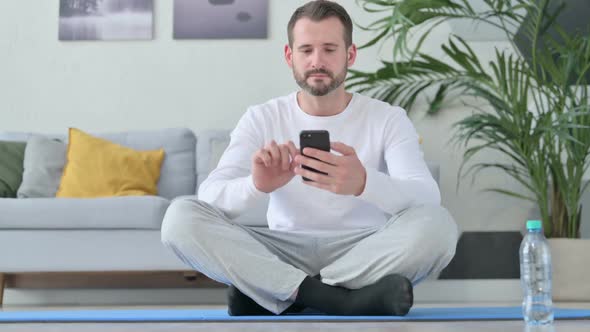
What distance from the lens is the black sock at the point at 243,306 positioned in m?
2.07

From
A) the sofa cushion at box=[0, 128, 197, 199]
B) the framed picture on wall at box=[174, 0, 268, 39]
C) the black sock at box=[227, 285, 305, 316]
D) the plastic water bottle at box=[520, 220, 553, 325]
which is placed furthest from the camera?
the framed picture on wall at box=[174, 0, 268, 39]

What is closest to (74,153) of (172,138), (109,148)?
(109,148)

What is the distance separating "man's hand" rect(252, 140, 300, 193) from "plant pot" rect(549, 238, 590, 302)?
1960 mm

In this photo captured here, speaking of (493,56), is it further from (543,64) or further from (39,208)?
(39,208)

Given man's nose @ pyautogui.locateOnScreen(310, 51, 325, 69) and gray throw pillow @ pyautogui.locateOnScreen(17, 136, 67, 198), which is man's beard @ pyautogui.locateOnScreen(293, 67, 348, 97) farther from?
gray throw pillow @ pyautogui.locateOnScreen(17, 136, 67, 198)

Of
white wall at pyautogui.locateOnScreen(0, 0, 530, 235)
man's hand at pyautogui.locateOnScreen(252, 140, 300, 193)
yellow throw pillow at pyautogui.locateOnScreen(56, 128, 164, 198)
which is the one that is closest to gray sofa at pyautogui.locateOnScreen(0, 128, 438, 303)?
yellow throw pillow at pyautogui.locateOnScreen(56, 128, 164, 198)

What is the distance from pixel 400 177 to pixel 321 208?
22 cm

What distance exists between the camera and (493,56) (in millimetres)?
4418

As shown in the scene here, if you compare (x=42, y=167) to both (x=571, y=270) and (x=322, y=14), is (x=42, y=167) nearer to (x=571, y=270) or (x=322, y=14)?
(x=322, y=14)

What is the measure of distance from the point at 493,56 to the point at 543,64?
831 mm

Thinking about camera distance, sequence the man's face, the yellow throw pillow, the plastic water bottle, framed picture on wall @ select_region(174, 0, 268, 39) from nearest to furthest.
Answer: the plastic water bottle, the man's face, the yellow throw pillow, framed picture on wall @ select_region(174, 0, 268, 39)

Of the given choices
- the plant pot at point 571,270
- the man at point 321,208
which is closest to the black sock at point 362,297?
the man at point 321,208

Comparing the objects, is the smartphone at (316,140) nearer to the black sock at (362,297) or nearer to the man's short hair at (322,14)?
the black sock at (362,297)

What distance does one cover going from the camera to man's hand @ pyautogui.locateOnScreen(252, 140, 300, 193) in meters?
1.92
